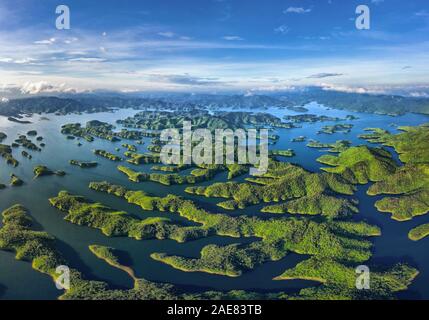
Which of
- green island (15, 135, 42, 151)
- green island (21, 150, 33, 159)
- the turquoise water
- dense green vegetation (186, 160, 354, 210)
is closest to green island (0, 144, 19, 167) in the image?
green island (21, 150, 33, 159)

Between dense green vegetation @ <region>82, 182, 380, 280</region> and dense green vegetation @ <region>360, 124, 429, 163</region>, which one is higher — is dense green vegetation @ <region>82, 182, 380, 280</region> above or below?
below

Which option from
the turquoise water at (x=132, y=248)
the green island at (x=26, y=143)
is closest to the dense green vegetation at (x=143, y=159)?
the turquoise water at (x=132, y=248)

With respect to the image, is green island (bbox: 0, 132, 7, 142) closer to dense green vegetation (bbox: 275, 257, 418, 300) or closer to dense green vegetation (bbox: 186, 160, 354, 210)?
dense green vegetation (bbox: 186, 160, 354, 210)

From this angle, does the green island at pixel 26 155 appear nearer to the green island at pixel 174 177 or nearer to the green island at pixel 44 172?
the green island at pixel 44 172

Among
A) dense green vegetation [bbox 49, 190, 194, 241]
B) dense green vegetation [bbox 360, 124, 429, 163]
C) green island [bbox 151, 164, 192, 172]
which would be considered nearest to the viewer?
dense green vegetation [bbox 49, 190, 194, 241]

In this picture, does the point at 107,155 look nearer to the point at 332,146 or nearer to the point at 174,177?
the point at 174,177

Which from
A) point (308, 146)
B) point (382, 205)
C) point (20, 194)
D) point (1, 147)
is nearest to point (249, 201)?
point (382, 205)

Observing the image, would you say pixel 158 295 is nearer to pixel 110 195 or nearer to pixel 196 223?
pixel 196 223

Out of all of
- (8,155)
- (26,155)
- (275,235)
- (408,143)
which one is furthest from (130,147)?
(408,143)

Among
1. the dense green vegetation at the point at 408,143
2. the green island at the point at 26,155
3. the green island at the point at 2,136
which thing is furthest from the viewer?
the green island at the point at 2,136
